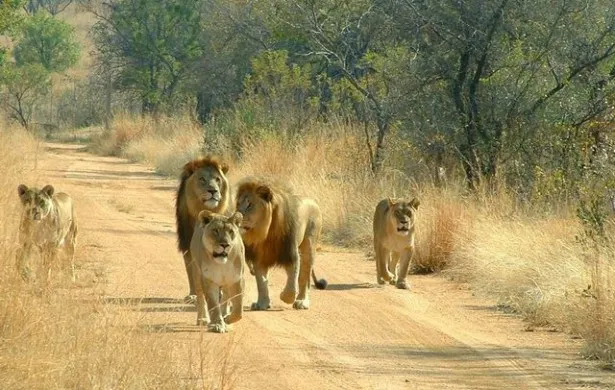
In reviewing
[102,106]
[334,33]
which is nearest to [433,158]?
[334,33]

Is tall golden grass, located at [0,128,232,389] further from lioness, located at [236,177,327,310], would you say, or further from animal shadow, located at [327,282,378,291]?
animal shadow, located at [327,282,378,291]

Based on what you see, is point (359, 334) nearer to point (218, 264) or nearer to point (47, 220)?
point (218, 264)

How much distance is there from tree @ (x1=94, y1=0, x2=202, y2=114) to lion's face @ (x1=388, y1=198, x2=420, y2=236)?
33386 millimetres

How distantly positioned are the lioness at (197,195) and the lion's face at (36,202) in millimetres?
1048

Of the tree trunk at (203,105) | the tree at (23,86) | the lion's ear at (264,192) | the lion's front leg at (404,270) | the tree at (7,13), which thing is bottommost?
the lion's front leg at (404,270)

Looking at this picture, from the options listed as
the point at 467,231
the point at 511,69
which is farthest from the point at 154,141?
the point at 467,231

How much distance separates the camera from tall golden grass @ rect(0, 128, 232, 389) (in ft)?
21.8

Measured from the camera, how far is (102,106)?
60500 mm

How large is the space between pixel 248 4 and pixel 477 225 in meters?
24.1

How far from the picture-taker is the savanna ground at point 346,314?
7141mm

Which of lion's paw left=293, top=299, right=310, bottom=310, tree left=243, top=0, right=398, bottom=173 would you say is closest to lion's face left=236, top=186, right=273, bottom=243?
lion's paw left=293, top=299, right=310, bottom=310

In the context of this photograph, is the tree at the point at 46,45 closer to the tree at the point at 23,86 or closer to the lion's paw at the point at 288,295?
the tree at the point at 23,86

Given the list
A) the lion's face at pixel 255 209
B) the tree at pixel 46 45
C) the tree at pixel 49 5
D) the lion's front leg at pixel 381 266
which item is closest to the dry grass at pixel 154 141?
the lion's front leg at pixel 381 266

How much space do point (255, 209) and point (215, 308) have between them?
1.48 m
